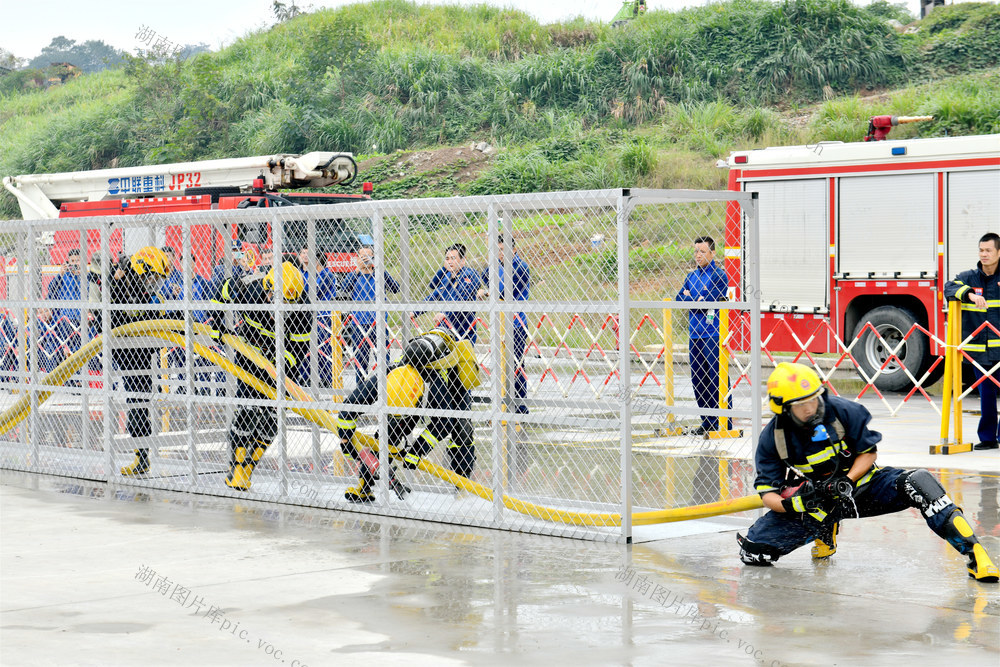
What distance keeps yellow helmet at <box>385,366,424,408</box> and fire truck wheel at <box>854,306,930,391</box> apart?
8323 millimetres

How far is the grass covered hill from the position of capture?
30062mm

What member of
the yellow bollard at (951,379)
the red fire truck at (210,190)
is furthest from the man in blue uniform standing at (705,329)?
the red fire truck at (210,190)

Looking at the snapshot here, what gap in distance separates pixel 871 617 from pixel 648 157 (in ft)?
78.4

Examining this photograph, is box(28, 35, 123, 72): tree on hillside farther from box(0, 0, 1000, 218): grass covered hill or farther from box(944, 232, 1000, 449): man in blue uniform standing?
box(944, 232, 1000, 449): man in blue uniform standing

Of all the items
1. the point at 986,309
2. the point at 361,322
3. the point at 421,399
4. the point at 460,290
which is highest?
the point at 460,290

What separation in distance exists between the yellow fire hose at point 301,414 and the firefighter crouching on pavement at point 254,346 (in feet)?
0.40

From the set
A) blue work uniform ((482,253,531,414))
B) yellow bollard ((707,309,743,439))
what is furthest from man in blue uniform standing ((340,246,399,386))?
yellow bollard ((707,309,743,439))

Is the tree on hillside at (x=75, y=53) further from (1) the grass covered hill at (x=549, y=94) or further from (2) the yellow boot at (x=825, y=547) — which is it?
(2) the yellow boot at (x=825, y=547)

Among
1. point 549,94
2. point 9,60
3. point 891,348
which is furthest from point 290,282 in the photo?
point 9,60

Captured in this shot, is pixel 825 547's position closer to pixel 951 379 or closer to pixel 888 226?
pixel 951 379

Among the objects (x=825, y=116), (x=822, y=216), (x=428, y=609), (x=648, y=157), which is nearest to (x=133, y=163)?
(x=648, y=157)

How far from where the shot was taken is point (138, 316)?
10.8 m

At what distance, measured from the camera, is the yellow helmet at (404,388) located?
29.1ft

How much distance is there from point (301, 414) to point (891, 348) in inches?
358
